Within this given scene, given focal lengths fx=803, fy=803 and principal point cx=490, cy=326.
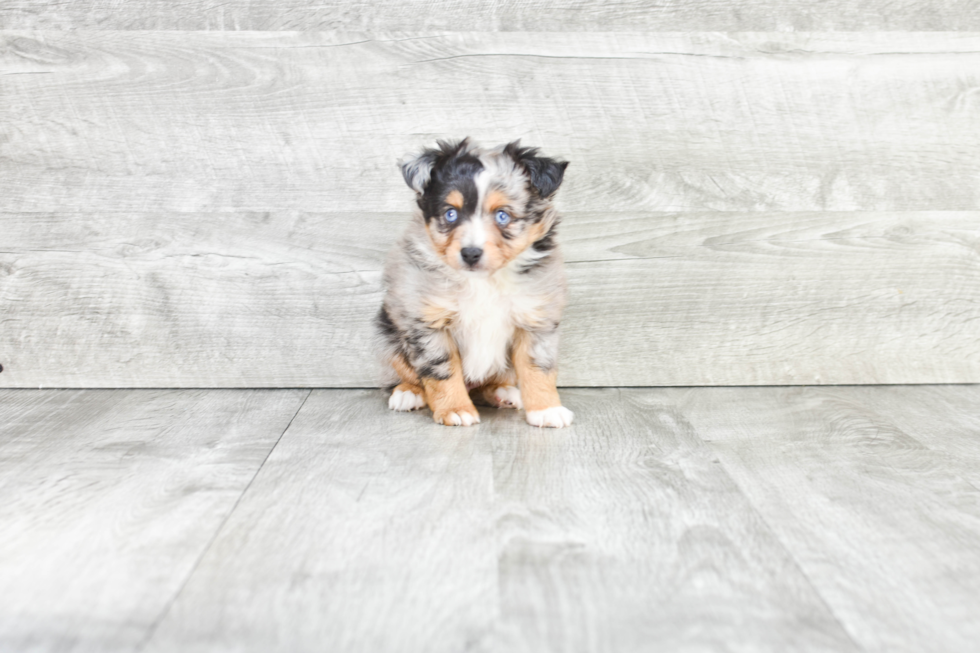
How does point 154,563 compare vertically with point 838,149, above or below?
below

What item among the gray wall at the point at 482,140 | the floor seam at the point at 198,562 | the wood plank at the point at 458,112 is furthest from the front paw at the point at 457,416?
the wood plank at the point at 458,112

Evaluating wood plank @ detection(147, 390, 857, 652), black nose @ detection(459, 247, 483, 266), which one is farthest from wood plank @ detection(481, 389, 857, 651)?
black nose @ detection(459, 247, 483, 266)

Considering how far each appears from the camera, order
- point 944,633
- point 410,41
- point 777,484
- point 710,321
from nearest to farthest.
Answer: point 944,633
point 777,484
point 410,41
point 710,321

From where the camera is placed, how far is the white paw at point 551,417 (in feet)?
7.76

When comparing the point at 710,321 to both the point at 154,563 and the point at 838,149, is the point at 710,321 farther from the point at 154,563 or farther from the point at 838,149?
the point at 154,563

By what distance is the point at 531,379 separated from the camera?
2.39 metres

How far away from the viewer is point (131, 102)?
2670 millimetres

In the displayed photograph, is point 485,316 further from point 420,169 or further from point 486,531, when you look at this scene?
point 486,531

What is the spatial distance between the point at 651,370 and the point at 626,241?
0.48 metres

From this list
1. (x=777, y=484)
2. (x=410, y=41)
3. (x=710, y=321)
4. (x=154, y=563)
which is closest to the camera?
(x=154, y=563)

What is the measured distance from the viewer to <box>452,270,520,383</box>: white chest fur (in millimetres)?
2322

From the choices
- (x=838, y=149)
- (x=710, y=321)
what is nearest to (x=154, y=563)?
(x=710, y=321)

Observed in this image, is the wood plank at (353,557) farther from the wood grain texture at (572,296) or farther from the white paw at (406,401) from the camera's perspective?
the wood grain texture at (572,296)

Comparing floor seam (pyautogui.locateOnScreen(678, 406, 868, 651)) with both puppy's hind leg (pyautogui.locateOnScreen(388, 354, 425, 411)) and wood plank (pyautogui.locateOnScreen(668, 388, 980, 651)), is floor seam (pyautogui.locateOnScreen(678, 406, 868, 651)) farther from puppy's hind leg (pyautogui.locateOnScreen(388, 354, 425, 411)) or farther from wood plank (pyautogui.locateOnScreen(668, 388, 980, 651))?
puppy's hind leg (pyautogui.locateOnScreen(388, 354, 425, 411))
